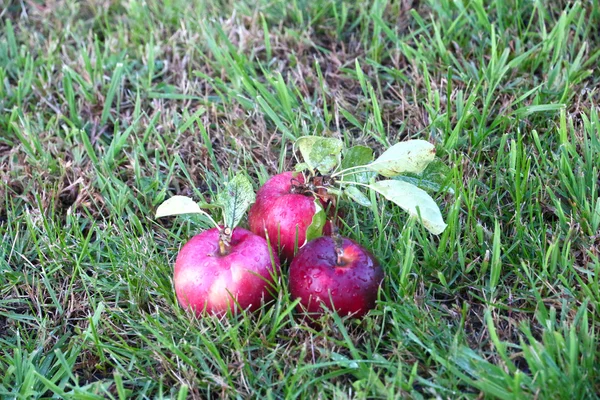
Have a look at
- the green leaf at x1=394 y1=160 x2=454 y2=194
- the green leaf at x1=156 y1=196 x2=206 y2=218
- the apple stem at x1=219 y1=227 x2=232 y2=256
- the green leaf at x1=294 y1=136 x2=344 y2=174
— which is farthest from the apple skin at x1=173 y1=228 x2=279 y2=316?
the green leaf at x1=394 y1=160 x2=454 y2=194

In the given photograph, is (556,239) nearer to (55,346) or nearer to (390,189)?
(390,189)

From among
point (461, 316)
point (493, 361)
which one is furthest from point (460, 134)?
point (493, 361)

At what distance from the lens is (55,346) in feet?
6.91

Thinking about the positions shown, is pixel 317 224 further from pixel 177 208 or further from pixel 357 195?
pixel 177 208

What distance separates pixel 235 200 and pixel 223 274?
0.90ft

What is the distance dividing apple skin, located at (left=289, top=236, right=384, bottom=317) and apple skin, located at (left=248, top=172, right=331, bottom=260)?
12 cm

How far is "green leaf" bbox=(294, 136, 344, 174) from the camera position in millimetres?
2148

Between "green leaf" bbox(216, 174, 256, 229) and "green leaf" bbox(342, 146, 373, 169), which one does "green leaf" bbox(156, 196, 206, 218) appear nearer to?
"green leaf" bbox(216, 174, 256, 229)

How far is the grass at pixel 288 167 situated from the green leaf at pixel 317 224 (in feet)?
0.68

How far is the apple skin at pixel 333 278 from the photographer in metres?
1.89

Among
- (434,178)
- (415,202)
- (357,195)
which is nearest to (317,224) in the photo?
(357,195)

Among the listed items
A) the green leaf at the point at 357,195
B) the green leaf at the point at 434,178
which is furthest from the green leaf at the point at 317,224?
the green leaf at the point at 434,178

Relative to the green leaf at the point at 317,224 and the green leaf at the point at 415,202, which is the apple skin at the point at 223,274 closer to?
the green leaf at the point at 317,224

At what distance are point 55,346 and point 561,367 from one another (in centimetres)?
147
